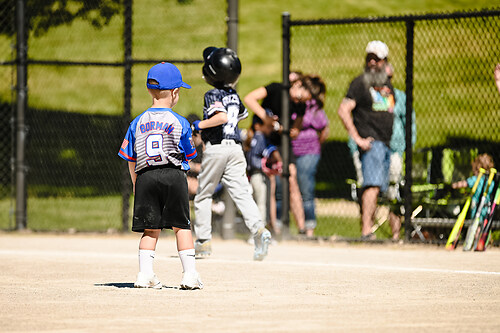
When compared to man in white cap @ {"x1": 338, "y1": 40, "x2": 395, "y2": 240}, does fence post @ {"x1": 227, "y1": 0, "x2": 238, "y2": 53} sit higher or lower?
higher

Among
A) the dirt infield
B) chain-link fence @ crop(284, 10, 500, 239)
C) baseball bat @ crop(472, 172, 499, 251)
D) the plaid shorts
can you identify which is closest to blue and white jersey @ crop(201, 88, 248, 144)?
the dirt infield

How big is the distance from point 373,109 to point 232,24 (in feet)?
6.32

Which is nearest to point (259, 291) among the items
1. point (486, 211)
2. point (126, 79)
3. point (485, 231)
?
point (485, 231)

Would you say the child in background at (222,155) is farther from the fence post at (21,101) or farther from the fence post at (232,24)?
the fence post at (21,101)

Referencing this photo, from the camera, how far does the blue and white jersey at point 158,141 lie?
261 inches

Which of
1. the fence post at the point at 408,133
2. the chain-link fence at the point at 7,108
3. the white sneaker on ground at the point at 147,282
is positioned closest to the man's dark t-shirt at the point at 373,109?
the fence post at the point at 408,133

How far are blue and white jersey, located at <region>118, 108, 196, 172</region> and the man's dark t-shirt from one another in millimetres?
4151

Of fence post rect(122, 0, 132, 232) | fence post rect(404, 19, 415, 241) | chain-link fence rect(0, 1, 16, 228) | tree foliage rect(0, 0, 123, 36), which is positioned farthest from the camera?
tree foliage rect(0, 0, 123, 36)

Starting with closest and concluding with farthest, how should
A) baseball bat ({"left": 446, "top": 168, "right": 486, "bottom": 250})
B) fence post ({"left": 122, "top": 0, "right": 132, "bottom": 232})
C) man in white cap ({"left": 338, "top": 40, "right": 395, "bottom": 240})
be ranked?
baseball bat ({"left": 446, "top": 168, "right": 486, "bottom": 250}), man in white cap ({"left": 338, "top": 40, "right": 395, "bottom": 240}), fence post ({"left": 122, "top": 0, "right": 132, "bottom": 232})

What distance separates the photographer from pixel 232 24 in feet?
36.3

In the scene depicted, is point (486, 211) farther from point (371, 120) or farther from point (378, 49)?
point (378, 49)

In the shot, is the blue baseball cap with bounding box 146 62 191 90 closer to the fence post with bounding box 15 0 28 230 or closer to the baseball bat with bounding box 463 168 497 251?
the baseball bat with bounding box 463 168 497 251

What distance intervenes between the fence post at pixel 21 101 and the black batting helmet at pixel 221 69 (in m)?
3.55

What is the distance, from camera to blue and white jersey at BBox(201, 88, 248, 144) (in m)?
8.69
